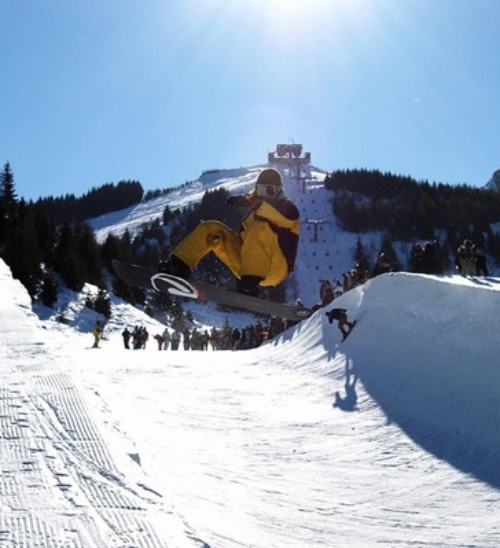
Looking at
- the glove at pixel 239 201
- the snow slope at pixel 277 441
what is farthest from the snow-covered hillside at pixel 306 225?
the snow slope at pixel 277 441

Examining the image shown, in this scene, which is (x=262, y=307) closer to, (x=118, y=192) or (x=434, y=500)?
(x=434, y=500)

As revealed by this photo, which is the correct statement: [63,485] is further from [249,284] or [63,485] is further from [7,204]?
[7,204]

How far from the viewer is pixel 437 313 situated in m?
7.45

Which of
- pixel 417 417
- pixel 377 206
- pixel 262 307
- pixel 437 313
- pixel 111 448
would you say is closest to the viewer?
pixel 111 448

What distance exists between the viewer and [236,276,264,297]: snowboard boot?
8695 mm

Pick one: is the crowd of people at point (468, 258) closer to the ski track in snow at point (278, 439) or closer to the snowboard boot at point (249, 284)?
the ski track in snow at point (278, 439)

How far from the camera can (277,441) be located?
5.79 m

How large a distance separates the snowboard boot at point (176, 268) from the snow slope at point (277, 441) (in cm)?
147

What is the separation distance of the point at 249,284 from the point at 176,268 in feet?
4.25

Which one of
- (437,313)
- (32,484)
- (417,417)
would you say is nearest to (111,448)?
(32,484)

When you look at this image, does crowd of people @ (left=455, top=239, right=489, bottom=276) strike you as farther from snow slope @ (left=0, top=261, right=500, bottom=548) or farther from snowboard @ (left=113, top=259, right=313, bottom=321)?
snowboard @ (left=113, top=259, right=313, bottom=321)

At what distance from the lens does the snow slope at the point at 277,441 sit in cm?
282

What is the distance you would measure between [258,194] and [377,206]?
104432mm

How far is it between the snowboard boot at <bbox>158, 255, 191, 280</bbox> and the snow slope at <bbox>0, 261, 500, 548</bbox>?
1465 mm
